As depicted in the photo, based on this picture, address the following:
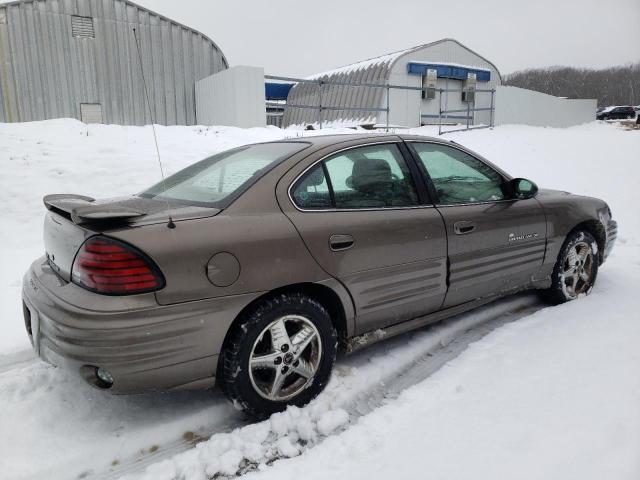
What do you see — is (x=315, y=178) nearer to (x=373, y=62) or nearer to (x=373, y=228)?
(x=373, y=228)

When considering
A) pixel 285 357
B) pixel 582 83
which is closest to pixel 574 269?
pixel 285 357

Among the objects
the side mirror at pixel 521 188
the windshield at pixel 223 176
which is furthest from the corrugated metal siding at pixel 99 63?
the side mirror at pixel 521 188

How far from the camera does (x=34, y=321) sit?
8.05 feet

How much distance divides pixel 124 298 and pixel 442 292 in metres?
2.02

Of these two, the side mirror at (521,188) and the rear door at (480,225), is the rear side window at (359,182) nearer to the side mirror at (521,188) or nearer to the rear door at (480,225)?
the rear door at (480,225)

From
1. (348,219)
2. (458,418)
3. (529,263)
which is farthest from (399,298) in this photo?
(529,263)

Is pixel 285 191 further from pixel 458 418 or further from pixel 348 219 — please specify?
pixel 458 418

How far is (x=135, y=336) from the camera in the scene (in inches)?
82.0

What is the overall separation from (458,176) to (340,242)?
1.33 meters

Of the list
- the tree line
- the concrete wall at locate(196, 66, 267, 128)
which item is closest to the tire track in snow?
the concrete wall at locate(196, 66, 267, 128)

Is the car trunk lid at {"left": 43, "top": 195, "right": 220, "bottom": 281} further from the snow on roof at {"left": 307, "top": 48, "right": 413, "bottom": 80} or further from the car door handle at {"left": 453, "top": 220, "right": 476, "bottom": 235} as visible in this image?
the snow on roof at {"left": 307, "top": 48, "right": 413, "bottom": 80}

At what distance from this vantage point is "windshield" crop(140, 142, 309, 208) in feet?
8.59

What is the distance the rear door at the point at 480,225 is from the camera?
10.7 ft

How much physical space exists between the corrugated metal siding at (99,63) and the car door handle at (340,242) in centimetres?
1473
